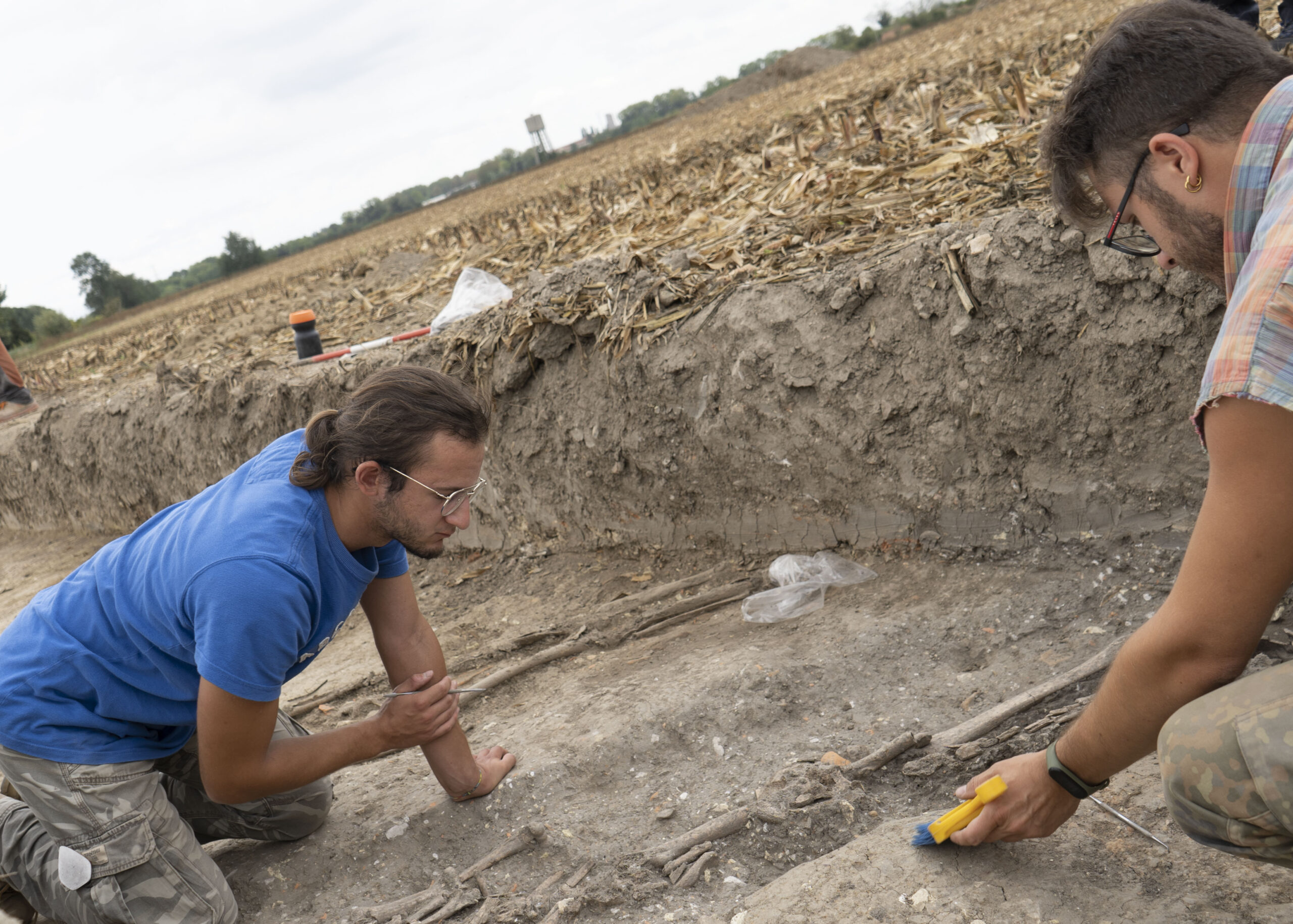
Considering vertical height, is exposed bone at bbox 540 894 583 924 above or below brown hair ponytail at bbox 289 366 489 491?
below

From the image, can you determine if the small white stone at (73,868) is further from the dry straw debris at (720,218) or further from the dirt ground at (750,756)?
the dry straw debris at (720,218)

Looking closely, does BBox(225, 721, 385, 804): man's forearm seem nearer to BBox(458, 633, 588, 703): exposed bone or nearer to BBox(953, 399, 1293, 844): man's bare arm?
BBox(458, 633, 588, 703): exposed bone

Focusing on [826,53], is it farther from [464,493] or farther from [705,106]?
[464,493]

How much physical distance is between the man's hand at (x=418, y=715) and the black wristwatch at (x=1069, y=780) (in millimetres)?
1654

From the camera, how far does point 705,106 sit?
35.8 meters

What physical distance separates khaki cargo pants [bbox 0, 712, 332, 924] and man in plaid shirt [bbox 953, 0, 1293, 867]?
2474mm

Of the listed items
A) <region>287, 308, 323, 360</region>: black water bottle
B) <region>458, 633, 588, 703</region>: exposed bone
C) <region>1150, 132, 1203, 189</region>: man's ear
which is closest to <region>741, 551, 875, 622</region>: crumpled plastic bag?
<region>458, 633, 588, 703</region>: exposed bone

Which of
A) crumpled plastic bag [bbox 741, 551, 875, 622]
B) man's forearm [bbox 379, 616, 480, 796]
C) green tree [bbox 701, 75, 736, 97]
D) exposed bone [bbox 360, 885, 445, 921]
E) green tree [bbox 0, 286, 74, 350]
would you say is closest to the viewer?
exposed bone [bbox 360, 885, 445, 921]

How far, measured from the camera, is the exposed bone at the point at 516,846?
2.66m

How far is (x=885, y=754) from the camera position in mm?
2662

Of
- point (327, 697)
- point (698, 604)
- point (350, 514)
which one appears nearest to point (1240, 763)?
point (350, 514)

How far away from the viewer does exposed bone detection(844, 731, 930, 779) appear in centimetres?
265

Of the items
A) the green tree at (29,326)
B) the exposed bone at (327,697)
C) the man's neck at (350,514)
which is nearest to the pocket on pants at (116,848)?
the man's neck at (350,514)

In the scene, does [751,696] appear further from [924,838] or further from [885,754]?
[924,838]
